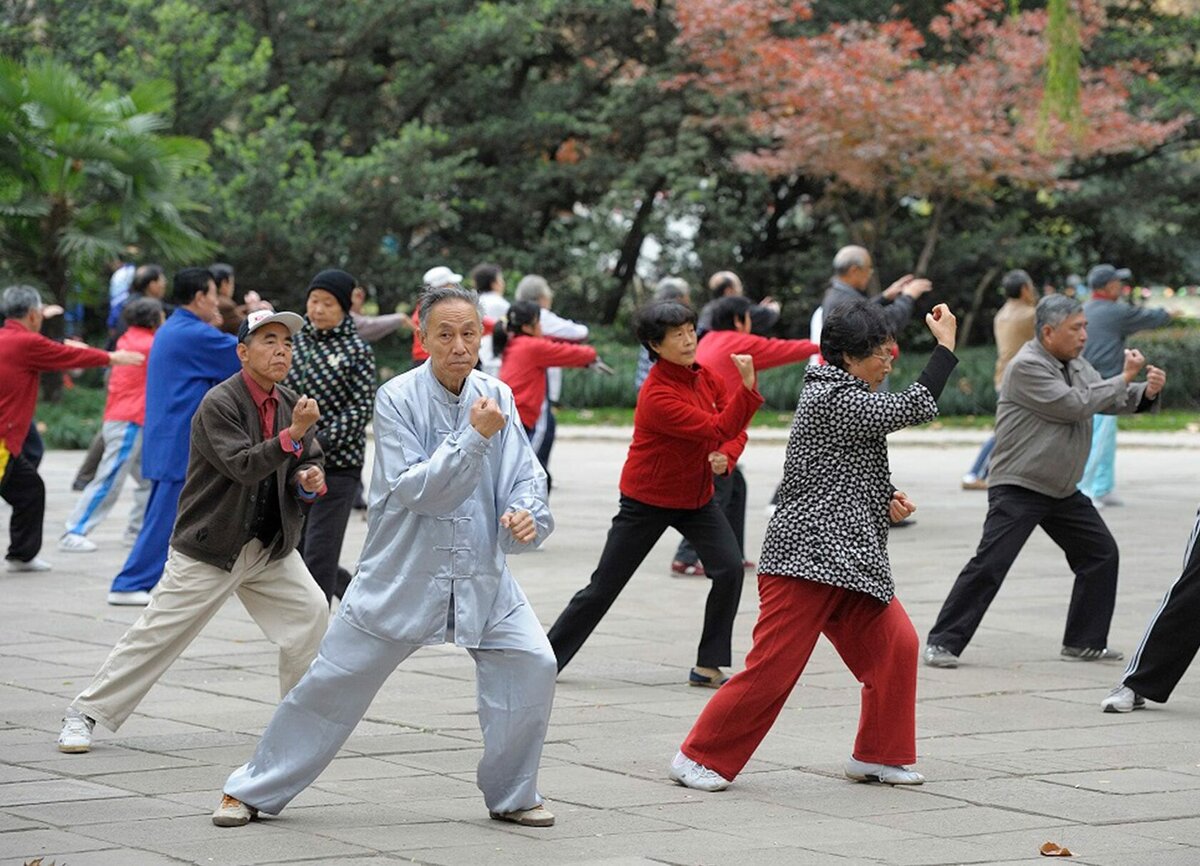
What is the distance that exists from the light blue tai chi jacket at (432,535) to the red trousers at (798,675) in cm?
96

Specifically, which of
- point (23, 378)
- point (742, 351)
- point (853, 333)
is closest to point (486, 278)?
point (23, 378)

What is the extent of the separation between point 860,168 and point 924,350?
5.01 metres

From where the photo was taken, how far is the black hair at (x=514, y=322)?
39.5 feet

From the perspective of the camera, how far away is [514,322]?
1213 centimetres

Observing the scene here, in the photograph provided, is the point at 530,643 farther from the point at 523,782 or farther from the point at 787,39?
the point at 787,39

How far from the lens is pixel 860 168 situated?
2416cm

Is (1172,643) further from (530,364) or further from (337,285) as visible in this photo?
(530,364)

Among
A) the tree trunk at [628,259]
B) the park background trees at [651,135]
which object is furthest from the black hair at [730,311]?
the tree trunk at [628,259]

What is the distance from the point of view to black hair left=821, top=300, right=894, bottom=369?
20.5ft

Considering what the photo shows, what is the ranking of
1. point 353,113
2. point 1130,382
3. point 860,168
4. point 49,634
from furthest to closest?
point 353,113 < point 860,168 < point 49,634 < point 1130,382

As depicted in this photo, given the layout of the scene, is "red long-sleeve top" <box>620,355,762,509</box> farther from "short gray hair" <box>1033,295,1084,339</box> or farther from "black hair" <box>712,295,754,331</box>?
"black hair" <box>712,295,754,331</box>

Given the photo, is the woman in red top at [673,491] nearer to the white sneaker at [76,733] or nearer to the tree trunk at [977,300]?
the white sneaker at [76,733]

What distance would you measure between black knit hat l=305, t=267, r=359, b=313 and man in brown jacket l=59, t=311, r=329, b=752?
60.2 inches

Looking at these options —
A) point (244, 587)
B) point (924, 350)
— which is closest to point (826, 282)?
point (924, 350)
